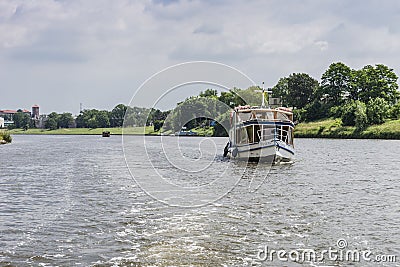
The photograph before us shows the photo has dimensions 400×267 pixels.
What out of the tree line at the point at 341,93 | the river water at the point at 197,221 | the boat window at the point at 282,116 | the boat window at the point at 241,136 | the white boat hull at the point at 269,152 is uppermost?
the tree line at the point at 341,93

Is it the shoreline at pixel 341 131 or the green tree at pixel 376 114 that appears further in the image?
the green tree at pixel 376 114

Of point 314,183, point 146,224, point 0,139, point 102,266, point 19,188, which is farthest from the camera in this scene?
point 0,139

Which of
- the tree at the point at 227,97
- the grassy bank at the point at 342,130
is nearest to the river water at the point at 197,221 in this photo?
the tree at the point at 227,97

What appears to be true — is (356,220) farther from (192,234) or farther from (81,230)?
(81,230)

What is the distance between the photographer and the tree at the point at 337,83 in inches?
5709

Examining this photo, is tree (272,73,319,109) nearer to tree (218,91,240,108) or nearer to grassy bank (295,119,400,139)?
grassy bank (295,119,400,139)

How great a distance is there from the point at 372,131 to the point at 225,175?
78.1m

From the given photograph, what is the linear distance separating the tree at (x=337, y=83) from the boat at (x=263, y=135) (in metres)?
104

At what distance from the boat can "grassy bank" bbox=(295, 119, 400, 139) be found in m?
59.7

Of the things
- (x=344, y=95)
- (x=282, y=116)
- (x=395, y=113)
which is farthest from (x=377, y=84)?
(x=282, y=116)

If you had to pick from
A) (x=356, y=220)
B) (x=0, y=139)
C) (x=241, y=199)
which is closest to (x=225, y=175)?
(x=241, y=199)

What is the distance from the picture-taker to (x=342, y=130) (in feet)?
367

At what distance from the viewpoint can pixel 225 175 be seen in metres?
33.8

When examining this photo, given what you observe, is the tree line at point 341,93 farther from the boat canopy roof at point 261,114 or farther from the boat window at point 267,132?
the boat window at point 267,132
